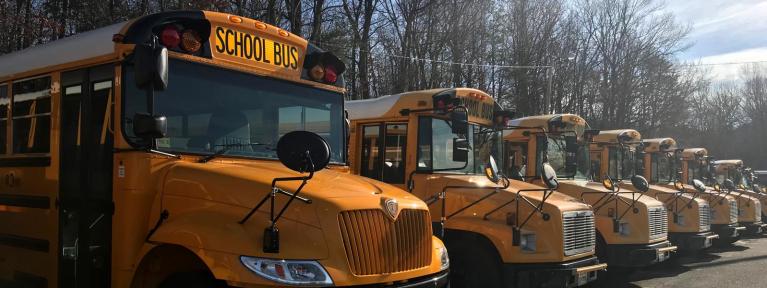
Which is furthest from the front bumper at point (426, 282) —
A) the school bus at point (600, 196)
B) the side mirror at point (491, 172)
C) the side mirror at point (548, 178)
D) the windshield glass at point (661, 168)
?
the windshield glass at point (661, 168)

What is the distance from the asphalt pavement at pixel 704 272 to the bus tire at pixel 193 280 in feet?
22.1

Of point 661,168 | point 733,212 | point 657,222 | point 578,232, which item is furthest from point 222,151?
point 733,212

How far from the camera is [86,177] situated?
13.3 ft

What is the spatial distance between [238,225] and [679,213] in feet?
32.5

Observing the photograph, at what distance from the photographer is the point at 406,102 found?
666 cm

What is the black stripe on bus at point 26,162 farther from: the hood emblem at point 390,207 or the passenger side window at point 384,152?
the passenger side window at point 384,152

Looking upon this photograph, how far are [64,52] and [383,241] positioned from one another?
275 centimetres

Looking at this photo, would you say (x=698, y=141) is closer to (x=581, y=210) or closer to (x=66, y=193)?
(x=581, y=210)

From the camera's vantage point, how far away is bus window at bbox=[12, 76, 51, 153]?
14.4 feet

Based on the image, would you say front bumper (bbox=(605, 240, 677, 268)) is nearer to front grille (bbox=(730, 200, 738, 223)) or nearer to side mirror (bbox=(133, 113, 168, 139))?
front grille (bbox=(730, 200, 738, 223))

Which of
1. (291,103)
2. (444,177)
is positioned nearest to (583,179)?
(444,177)

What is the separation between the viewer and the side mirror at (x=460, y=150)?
21.0ft

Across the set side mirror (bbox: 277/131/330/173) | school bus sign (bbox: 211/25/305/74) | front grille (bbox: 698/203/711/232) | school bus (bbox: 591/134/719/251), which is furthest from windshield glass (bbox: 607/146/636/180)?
side mirror (bbox: 277/131/330/173)

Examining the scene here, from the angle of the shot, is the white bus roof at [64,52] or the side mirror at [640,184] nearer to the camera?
the white bus roof at [64,52]
